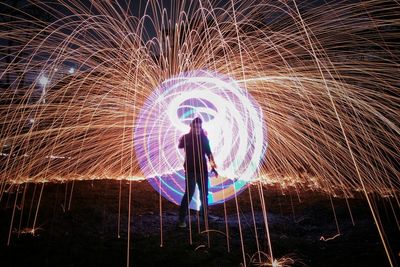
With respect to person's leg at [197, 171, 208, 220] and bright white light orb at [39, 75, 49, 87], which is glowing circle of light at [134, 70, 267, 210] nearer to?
person's leg at [197, 171, 208, 220]

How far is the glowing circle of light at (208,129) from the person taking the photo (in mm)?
8375

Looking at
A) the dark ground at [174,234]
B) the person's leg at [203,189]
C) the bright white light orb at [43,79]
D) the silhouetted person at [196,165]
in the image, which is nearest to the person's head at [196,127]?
the silhouetted person at [196,165]

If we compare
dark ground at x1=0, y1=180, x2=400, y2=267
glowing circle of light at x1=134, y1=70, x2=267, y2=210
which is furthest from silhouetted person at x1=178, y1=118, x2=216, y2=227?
glowing circle of light at x1=134, y1=70, x2=267, y2=210

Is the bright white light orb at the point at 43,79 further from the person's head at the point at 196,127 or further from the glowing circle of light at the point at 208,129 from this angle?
the person's head at the point at 196,127

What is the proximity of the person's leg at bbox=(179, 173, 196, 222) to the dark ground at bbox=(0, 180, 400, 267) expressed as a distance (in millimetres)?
246

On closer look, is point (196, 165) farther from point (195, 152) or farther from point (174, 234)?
point (174, 234)

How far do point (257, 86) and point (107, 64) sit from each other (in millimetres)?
3897

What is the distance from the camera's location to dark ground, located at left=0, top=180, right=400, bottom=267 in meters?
3.94

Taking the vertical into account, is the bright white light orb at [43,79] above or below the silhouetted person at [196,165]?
above

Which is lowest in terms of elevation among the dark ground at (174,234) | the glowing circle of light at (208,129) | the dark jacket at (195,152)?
the dark ground at (174,234)

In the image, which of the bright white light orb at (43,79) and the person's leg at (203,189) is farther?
the bright white light orb at (43,79)

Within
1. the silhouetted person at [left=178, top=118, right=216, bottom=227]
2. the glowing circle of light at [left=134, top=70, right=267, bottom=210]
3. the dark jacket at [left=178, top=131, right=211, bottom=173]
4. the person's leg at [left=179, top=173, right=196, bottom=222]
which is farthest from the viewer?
the glowing circle of light at [left=134, top=70, right=267, bottom=210]

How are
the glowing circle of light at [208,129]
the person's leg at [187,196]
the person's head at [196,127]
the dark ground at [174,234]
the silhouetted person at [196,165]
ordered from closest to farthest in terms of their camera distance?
1. the dark ground at [174,234]
2. the person's leg at [187,196]
3. the silhouetted person at [196,165]
4. the person's head at [196,127]
5. the glowing circle of light at [208,129]

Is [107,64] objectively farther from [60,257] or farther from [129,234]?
[60,257]
